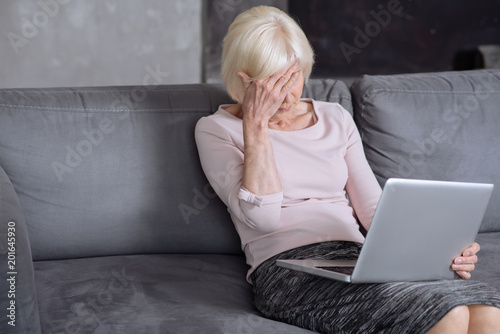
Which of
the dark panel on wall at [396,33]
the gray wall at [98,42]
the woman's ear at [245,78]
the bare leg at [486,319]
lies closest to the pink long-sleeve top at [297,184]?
the woman's ear at [245,78]

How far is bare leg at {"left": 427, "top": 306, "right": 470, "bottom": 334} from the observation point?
1224mm

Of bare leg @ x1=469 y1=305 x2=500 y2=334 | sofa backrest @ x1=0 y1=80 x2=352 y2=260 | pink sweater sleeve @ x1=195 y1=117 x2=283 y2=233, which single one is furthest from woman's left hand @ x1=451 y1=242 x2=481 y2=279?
sofa backrest @ x1=0 y1=80 x2=352 y2=260

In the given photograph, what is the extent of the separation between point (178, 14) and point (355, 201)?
7.14 feet

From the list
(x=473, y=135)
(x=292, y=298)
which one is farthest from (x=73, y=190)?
(x=473, y=135)

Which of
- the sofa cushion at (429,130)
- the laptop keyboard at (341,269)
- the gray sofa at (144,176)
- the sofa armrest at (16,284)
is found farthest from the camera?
the sofa cushion at (429,130)

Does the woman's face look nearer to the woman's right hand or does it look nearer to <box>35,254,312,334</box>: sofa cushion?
the woman's right hand

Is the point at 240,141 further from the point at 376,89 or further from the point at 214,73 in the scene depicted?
the point at 214,73

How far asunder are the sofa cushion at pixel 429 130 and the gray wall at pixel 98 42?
5.91 feet

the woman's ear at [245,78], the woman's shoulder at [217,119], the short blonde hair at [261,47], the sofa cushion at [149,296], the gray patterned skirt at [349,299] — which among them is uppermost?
the short blonde hair at [261,47]

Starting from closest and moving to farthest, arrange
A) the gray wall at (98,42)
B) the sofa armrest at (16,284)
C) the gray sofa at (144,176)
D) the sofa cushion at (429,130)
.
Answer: the sofa armrest at (16,284), the gray sofa at (144,176), the sofa cushion at (429,130), the gray wall at (98,42)

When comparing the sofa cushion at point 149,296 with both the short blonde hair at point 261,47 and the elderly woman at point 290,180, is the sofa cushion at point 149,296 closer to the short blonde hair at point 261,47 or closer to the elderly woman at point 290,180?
the elderly woman at point 290,180

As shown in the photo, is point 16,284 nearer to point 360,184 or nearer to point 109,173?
point 109,173

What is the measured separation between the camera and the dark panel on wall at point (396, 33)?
393 cm

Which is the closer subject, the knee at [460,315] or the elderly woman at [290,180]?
the knee at [460,315]
